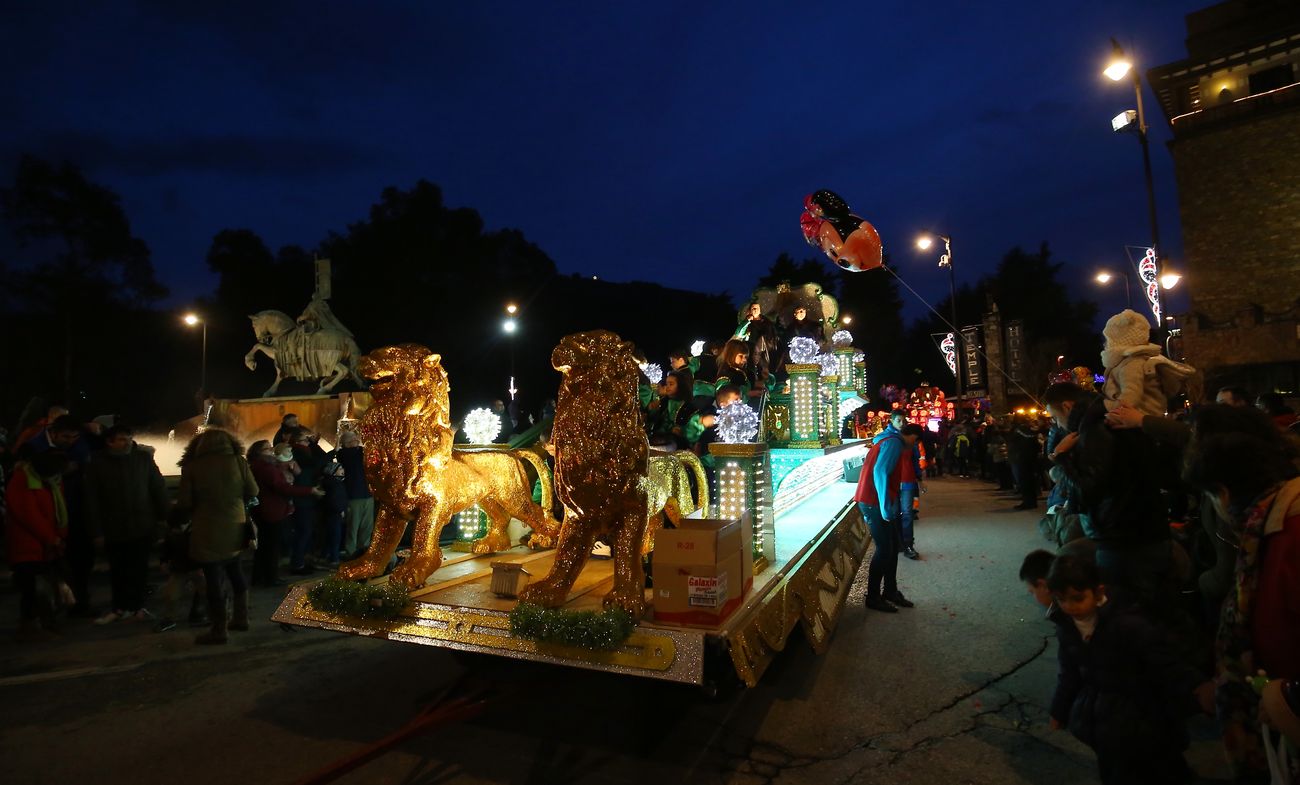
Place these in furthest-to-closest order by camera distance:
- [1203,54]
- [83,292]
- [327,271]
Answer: [1203,54] < [327,271] < [83,292]

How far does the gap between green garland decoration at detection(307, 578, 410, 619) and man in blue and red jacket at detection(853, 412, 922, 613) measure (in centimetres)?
390

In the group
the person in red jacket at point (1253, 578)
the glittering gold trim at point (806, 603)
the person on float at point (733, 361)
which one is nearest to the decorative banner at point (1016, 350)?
the person on float at point (733, 361)

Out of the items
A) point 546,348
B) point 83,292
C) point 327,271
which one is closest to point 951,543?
point 327,271

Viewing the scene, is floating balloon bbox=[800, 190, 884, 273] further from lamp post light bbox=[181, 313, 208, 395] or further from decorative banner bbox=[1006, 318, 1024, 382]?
decorative banner bbox=[1006, 318, 1024, 382]

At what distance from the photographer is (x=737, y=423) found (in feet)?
15.9

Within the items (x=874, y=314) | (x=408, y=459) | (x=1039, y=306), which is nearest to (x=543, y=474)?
(x=408, y=459)

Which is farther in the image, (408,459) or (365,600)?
(408,459)

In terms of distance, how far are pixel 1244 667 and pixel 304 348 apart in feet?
61.7

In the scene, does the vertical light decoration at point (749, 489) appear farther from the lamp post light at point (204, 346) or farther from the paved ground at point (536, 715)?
the lamp post light at point (204, 346)

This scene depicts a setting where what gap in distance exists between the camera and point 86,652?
4.98 meters

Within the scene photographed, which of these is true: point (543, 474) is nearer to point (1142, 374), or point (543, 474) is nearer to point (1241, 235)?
point (1142, 374)

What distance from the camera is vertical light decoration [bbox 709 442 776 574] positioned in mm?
4242

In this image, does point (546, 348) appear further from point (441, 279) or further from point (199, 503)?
point (199, 503)

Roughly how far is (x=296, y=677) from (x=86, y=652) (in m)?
2.06
